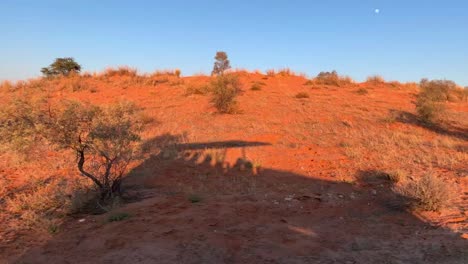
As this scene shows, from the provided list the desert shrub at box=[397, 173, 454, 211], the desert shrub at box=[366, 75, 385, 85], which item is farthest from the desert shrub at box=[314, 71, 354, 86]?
the desert shrub at box=[397, 173, 454, 211]

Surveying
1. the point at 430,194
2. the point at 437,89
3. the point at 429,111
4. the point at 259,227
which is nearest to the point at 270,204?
the point at 259,227

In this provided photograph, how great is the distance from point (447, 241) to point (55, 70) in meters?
25.6

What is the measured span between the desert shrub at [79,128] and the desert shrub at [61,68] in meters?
19.7

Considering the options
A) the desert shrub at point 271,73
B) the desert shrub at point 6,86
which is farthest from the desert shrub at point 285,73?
the desert shrub at point 6,86

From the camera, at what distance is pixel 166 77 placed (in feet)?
73.9

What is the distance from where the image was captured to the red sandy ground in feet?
14.7

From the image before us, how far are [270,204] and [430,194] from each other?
2.54 metres

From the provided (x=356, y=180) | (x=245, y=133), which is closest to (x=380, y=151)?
(x=356, y=180)

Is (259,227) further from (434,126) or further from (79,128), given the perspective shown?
(434,126)

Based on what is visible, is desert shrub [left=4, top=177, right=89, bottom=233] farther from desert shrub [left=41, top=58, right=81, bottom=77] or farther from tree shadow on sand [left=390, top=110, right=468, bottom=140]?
desert shrub [left=41, top=58, right=81, bottom=77]

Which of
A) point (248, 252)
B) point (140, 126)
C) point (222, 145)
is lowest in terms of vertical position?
point (248, 252)

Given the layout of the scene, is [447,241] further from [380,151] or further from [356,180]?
[380,151]

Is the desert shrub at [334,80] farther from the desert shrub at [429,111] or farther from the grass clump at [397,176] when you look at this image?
the grass clump at [397,176]

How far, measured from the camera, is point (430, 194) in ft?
18.5
